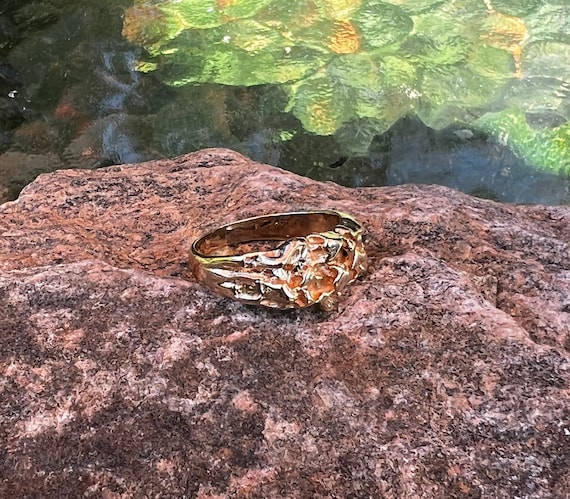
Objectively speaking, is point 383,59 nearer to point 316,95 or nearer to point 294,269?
point 316,95

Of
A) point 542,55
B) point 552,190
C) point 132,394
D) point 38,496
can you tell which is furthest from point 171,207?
point 542,55

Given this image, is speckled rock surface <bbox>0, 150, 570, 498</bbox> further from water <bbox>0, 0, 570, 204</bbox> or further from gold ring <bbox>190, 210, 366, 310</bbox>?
water <bbox>0, 0, 570, 204</bbox>

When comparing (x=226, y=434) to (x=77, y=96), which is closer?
(x=226, y=434)

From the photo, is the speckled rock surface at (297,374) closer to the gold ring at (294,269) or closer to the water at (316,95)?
the gold ring at (294,269)

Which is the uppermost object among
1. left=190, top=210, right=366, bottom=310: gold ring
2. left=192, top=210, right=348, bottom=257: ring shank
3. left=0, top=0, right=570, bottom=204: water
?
left=190, top=210, right=366, bottom=310: gold ring

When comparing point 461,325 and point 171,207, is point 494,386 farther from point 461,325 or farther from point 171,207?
point 171,207

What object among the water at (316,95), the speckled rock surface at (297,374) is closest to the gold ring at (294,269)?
the speckled rock surface at (297,374)

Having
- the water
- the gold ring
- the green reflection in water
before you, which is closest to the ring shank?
the gold ring

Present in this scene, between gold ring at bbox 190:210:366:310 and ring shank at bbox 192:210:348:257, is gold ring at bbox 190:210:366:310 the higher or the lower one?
the higher one
